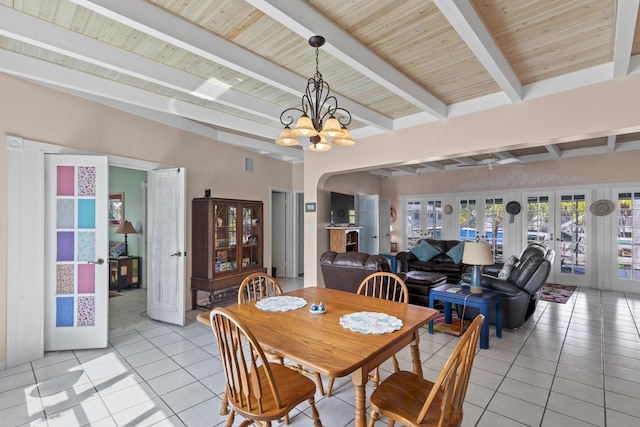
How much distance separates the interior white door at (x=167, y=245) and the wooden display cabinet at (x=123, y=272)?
1851mm

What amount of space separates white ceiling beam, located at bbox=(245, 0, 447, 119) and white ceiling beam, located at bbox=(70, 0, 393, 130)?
631 millimetres

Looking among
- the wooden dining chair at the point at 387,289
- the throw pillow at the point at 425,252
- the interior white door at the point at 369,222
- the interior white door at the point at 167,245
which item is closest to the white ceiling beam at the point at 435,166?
the interior white door at the point at 369,222

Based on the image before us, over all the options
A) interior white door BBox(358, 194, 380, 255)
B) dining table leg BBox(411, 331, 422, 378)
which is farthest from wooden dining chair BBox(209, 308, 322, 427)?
interior white door BBox(358, 194, 380, 255)

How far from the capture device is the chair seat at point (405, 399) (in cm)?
149

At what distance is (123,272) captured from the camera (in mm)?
5637

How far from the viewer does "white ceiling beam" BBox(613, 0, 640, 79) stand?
5.79 feet

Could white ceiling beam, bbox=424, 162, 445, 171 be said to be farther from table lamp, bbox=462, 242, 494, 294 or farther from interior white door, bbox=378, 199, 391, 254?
table lamp, bbox=462, 242, 494, 294

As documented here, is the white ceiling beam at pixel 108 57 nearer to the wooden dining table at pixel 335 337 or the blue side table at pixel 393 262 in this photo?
the wooden dining table at pixel 335 337

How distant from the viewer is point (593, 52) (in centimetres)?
250

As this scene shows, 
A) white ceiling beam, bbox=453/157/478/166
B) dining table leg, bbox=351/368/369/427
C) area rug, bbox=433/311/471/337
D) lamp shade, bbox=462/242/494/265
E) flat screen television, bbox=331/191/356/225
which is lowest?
area rug, bbox=433/311/471/337

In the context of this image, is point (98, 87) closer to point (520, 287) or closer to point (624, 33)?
point (624, 33)

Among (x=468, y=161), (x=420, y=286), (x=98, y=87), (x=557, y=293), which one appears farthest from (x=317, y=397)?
(x=468, y=161)

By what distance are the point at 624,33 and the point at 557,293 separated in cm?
495

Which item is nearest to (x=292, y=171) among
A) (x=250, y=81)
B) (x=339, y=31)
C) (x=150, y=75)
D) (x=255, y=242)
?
(x=255, y=242)
